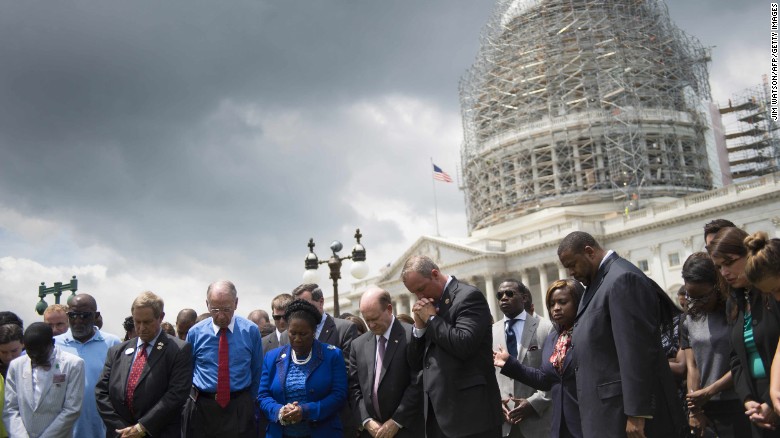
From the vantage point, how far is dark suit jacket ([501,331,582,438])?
6140 mm

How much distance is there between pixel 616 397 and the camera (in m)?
5.23

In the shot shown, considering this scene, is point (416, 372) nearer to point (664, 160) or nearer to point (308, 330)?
point (308, 330)

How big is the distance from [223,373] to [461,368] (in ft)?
9.32

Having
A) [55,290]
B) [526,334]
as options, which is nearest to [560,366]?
[526,334]

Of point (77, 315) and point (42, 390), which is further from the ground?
point (77, 315)

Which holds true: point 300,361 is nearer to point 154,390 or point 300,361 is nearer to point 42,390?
point 154,390

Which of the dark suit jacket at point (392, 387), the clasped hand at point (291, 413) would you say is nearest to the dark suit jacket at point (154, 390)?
the clasped hand at point (291, 413)

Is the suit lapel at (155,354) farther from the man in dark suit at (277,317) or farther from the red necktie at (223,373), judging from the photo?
the man in dark suit at (277,317)

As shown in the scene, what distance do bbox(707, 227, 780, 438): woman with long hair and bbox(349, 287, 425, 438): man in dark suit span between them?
289 cm

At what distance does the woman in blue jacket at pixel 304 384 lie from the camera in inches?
275

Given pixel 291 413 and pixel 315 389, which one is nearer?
pixel 291 413

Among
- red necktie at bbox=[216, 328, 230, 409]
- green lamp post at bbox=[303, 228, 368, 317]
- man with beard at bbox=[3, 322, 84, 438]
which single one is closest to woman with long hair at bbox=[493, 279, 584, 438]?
red necktie at bbox=[216, 328, 230, 409]

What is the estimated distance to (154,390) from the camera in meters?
7.21

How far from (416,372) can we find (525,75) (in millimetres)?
56862
